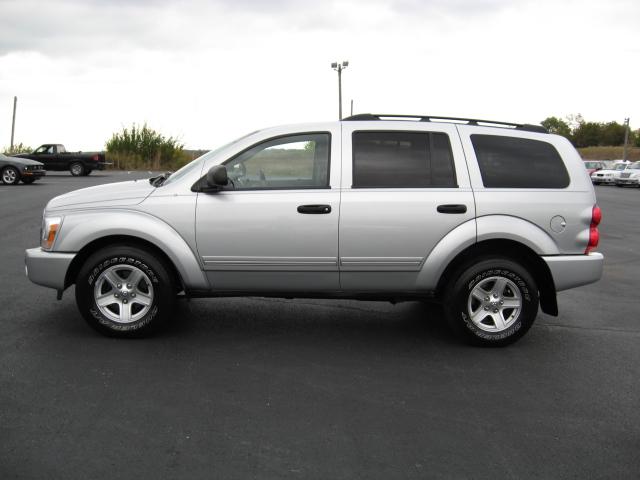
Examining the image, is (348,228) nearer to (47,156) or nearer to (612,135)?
(47,156)

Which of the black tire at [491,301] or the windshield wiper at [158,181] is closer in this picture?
the black tire at [491,301]

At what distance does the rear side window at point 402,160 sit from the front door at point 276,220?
0.68 ft

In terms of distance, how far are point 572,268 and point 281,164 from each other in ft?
8.20

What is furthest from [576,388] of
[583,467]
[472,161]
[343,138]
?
[343,138]

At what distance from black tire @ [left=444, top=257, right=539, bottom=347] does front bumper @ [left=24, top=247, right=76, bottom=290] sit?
3117 mm

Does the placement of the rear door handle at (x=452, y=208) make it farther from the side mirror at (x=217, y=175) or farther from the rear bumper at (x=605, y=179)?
the rear bumper at (x=605, y=179)

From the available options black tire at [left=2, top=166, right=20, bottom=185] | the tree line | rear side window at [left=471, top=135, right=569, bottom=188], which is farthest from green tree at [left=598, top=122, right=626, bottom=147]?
rear side window at [left=471, top=135, right=569, bottom=188]

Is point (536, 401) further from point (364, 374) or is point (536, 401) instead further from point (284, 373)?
point (284, 373)

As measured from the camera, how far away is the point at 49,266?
235 inches

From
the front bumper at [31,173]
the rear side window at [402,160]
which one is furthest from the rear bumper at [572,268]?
the front bumper at [31,173]

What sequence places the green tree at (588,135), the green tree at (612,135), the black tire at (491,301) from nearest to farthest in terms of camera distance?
the black tire at (491,301), the green tree at (612,135), the green tree at (588,135)

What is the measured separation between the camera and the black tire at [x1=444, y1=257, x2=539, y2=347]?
586 centimetres

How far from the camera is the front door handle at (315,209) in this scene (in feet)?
18.8

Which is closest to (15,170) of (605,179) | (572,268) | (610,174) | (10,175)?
(10,175)
